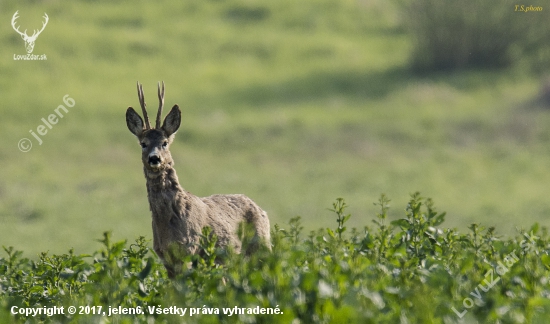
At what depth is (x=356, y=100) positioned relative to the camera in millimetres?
59094

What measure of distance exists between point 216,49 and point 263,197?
24.3m

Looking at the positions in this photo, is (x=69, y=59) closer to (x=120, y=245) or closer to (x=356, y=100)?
(x=356, y=100)

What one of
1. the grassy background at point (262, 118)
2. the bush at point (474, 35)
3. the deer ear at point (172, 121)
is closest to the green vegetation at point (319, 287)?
the deer ear at point (172, 121)

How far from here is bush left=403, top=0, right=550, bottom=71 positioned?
62094mm

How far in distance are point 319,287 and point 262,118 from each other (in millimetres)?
47859

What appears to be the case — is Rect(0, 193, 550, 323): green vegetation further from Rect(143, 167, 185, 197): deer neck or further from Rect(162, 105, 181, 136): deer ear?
Rect(162, 105, 181, 136): deer ear

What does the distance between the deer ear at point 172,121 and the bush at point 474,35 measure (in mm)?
50746

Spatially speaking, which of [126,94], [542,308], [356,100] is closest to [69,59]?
[126,94]

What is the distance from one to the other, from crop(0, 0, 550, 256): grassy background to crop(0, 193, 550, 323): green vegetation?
24.3 metres

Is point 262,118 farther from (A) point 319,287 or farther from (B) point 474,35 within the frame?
(A) point 319,287

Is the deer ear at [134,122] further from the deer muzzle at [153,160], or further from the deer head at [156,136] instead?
the deer muzzle at [153,160]

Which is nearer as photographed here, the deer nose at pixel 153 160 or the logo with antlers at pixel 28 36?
the deer nose at pixel 153 160

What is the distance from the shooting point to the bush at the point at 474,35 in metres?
62.1

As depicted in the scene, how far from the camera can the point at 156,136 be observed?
41.2ft
